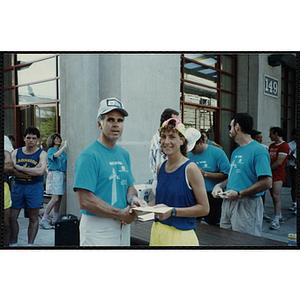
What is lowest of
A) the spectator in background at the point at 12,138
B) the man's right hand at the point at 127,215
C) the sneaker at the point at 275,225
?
the sneaker at the point at 275,225

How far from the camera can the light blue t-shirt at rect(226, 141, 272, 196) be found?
2.76 metres

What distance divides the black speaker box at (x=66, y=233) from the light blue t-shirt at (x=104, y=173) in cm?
72

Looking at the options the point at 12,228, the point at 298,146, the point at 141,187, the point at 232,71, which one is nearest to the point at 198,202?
the point at 141,187

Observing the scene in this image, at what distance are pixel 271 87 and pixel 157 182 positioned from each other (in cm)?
416

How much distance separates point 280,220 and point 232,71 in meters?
3.64

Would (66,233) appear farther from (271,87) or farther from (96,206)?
(271,87)

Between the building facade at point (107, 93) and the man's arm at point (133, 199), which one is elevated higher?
the building facade at point (107, 93)

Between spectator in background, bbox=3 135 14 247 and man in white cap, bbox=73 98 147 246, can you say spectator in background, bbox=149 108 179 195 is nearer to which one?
man in white cap, bbox=73 98 147 246

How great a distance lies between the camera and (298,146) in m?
2.81

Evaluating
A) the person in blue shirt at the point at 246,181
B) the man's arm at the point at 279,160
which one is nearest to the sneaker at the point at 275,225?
the person in blue shirt at the point at 246,181

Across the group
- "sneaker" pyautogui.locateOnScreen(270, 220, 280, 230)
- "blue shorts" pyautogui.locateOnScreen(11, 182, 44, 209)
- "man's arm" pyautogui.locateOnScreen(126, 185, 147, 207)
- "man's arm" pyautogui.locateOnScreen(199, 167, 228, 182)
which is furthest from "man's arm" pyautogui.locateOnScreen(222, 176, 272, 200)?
"blue shorts" pyautogui.locateOnScreen(11, 182, 44, 209)

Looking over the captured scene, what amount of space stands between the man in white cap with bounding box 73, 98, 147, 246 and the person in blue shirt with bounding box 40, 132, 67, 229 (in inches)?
76.8

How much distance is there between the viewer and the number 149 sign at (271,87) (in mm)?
5062

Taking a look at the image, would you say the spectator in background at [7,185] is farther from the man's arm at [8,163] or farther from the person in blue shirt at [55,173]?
the person in blue shirt at [55,173]
